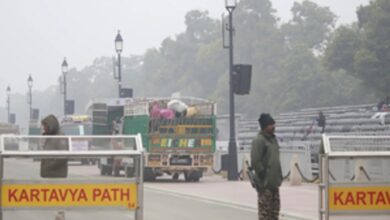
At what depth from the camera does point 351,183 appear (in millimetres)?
14023

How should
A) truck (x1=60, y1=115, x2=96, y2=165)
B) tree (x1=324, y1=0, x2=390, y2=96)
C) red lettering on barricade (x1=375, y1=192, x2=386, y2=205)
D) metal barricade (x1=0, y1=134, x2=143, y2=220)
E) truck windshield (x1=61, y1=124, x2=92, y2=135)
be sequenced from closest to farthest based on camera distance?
1. metal barricade (x1=0, y1=134, x2=143, y2=220)
2. red lettering on barricade (x1=375, y1=192, x2=386, y2=205)
3. truck windshield (x1=61, y1=124, x2=92, y2=135)
4. truck (x1=60, y1=115, x2=96, y2=165)
5. tree (x1=324, y1=0, x2=390, y2=96)

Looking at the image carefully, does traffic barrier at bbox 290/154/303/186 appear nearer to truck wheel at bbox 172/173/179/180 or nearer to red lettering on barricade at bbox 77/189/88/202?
truck wheel at bbox 172/173/179/180

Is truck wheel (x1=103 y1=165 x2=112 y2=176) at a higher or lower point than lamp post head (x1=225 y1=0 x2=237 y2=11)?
lower

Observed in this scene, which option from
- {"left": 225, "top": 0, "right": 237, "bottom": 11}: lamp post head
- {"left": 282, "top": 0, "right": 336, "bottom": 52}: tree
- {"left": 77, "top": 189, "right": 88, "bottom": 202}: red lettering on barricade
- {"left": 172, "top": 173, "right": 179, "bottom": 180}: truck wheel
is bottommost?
{"left": 172, "top": 173, "right": 179, "bottom": 180}: truck wheel

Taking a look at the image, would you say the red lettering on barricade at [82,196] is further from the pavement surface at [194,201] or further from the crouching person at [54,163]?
the crouching person at [54,163]

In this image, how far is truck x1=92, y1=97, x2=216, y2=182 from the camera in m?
34.9

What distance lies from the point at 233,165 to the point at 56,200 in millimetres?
23787

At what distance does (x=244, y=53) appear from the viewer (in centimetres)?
12262

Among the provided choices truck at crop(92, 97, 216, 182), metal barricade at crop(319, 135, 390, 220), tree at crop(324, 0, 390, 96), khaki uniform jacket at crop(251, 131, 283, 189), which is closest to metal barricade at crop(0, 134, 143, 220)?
khaki uniform jacket at crop(251, 131, 283, 189)

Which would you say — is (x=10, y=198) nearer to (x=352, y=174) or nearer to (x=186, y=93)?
(x=352, y=174)

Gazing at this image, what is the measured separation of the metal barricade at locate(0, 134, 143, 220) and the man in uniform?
1576 millimetres

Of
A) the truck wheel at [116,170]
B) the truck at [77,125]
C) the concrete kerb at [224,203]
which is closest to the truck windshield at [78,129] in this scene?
the truck at [77,125]

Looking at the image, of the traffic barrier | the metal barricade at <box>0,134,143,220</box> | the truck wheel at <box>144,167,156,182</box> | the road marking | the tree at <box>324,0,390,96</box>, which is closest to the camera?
the metal barricade at <box>0,134,143,220</box>

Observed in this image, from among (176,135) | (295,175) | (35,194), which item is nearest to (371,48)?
(176,135)
